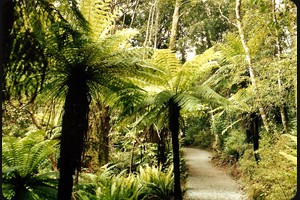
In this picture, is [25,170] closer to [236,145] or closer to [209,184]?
[209,184]

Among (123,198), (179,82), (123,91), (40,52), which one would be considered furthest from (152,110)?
(40,52)

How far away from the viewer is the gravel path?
6.23m

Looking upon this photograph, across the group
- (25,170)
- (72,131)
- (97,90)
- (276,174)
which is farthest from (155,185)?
(72,131)

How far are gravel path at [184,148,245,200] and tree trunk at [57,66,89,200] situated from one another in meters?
3.98

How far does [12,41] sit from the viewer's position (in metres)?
1.98

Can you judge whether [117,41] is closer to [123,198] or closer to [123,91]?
[123,91]

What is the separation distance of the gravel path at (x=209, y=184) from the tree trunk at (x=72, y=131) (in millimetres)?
3983

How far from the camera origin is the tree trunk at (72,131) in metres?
2.64

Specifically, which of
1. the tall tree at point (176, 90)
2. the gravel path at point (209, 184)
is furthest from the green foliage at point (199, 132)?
the tall tree at point (176, 90)

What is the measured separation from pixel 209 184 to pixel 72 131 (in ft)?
17.8

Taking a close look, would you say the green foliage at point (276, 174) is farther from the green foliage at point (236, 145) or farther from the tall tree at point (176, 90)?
the green foliage at point (236, 145)

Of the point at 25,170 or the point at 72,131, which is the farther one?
the point at 25,170

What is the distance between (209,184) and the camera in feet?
24.2

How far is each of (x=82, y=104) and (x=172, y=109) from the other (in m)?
1.80
